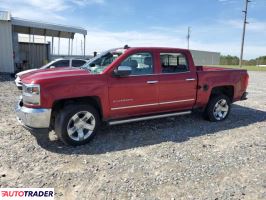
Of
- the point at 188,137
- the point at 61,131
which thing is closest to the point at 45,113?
the point at 61,131

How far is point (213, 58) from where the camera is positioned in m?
60.4

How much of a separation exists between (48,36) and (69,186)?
2221cm

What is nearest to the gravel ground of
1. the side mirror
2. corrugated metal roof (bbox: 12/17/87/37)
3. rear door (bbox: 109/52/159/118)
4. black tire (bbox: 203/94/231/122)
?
black tire (bbox: 203/94/231/122)

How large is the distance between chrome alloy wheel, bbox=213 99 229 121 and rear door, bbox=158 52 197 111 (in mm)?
934

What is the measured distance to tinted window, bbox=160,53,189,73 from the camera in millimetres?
6150

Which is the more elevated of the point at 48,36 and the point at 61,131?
the point at 48,36

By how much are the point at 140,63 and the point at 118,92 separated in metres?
0.91

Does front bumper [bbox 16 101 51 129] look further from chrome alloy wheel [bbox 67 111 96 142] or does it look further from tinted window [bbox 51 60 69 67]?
tinted window [bbox 51 60 69 67]

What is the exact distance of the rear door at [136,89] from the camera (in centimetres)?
539

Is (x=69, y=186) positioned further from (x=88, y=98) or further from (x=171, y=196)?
(x=88, y=98)

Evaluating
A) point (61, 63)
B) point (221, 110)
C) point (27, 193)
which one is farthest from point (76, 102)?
point (61, 63)

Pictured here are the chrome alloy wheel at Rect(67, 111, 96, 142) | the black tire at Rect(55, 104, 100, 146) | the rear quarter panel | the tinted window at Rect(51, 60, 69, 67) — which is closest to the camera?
the black tire at Rect(55, 104, 100, 146)

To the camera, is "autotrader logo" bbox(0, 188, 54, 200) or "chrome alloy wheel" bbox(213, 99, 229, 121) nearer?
"autotrader logo" bbox(0, 188, 54, 200)

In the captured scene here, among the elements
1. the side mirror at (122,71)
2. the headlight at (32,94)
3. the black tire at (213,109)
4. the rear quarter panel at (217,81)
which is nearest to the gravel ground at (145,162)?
the black tire at (213,109)
